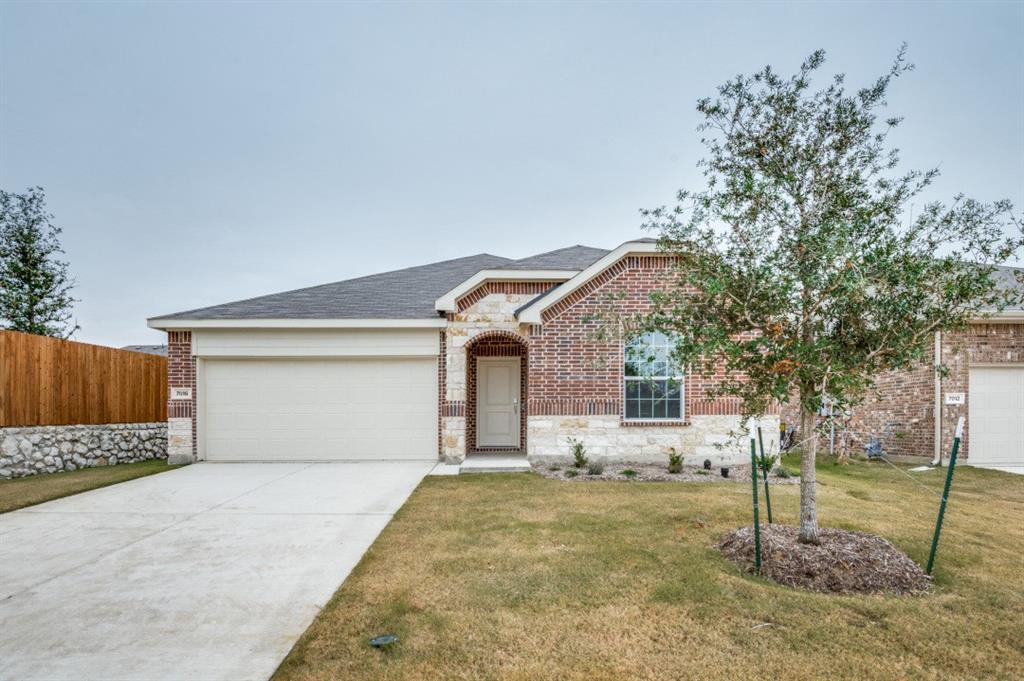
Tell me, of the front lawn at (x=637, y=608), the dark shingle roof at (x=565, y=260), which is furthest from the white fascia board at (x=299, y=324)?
the front lawn at (x=637, y=608)

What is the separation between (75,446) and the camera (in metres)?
10.7

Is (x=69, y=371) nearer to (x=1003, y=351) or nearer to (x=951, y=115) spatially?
(x=1003, y=351)

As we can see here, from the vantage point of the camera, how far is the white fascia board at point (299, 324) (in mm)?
10703

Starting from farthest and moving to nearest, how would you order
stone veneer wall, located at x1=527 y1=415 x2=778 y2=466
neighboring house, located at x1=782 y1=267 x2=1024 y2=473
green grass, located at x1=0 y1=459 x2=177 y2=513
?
neighboring house, located at x1=782 y1=267 x2=1024 y2=473 < stone veneer wall, located at x1=527 y1=415 x2=778 y2=466 < green grass, located at x1=0 y1=459 x2=177 y2=513

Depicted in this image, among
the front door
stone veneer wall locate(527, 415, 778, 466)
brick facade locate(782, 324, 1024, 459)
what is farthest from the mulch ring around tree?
the front door

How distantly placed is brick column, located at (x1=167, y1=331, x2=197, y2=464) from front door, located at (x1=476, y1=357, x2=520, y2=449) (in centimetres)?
625

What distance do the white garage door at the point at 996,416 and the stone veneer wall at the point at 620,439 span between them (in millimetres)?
4974

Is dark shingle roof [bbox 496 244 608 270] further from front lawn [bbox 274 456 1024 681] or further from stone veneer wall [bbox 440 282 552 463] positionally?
front lawn [bbox 274 456 1024 681]

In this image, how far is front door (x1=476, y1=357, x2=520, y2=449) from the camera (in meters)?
12.3

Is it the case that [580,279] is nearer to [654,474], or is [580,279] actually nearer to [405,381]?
[654,474]

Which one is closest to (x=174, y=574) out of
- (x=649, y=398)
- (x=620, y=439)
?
(x=620, y=439)

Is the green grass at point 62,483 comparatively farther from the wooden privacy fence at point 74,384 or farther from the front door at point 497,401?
the front door at point 497,401

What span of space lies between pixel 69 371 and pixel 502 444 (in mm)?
9413

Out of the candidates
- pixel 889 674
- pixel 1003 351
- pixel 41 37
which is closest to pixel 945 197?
pixel 889 674
